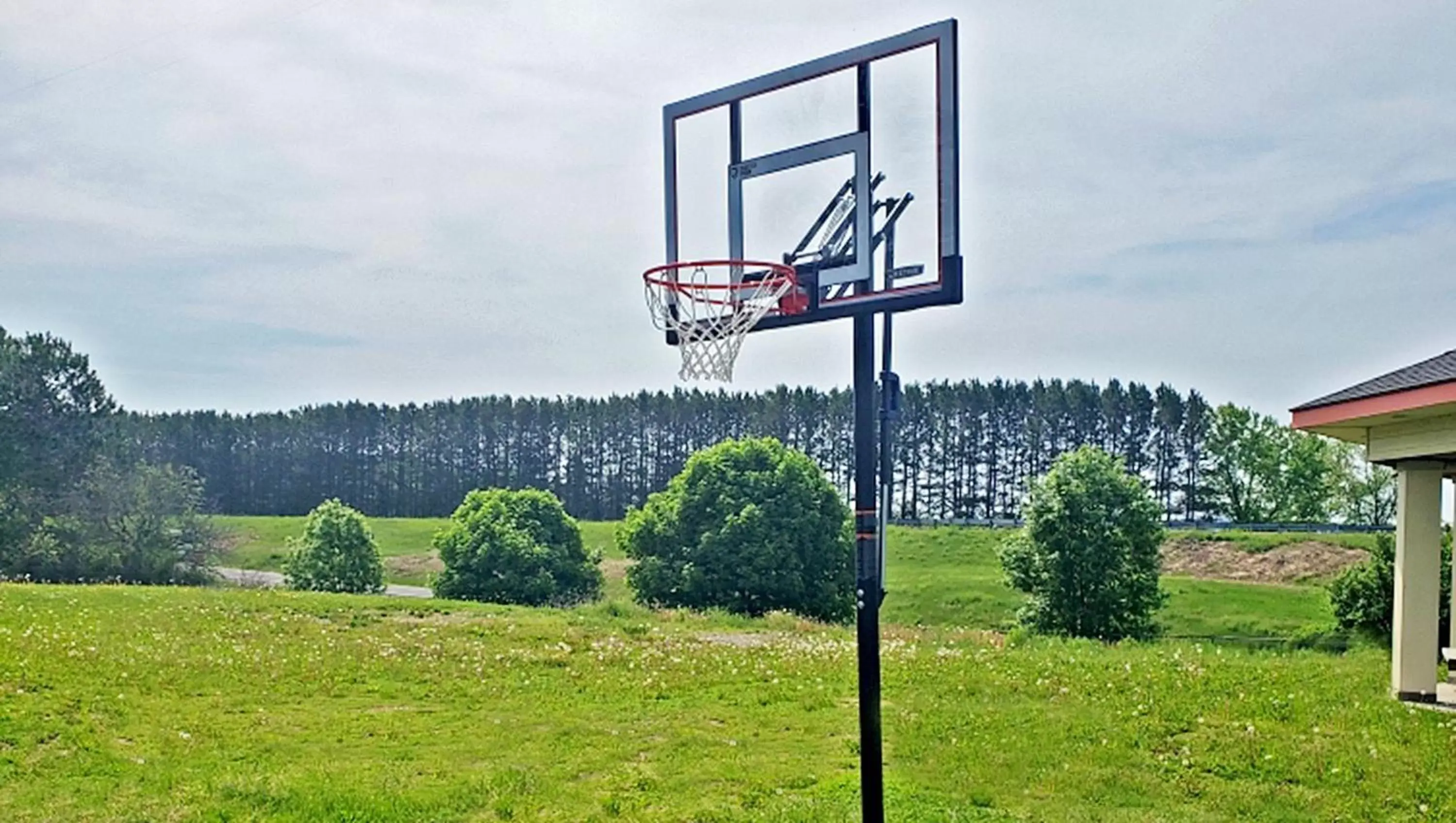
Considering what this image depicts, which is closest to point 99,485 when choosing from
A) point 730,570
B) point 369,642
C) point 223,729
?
point 730,570

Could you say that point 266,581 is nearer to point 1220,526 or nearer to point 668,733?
point 1220,526

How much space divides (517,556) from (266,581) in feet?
52.4

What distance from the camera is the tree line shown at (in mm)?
60125

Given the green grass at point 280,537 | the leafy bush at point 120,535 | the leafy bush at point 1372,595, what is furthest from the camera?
the green grass at point 280,537

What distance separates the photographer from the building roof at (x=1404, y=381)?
9934 millimetres

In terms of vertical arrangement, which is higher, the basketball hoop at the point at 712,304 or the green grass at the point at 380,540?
the basketball hoop at the point at 712,304

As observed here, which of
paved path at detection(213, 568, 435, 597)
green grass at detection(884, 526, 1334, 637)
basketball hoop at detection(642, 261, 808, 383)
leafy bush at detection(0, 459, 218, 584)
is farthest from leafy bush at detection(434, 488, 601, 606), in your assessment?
basketball hoop at detection(642, 261, 808, 383)

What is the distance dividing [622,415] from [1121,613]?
45375mm

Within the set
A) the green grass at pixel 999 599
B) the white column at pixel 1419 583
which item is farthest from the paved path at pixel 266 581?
the white column at pixel 1419 583

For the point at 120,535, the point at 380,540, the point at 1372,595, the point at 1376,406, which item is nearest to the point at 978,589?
the point at 1372,595

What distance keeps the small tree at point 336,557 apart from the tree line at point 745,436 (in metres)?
12.9

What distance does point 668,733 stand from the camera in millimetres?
10406

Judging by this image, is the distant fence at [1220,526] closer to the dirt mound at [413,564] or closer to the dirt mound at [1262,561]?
the dirt mound at [1262,561]

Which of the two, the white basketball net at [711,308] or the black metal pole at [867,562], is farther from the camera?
the white basketball net at [711,308]
